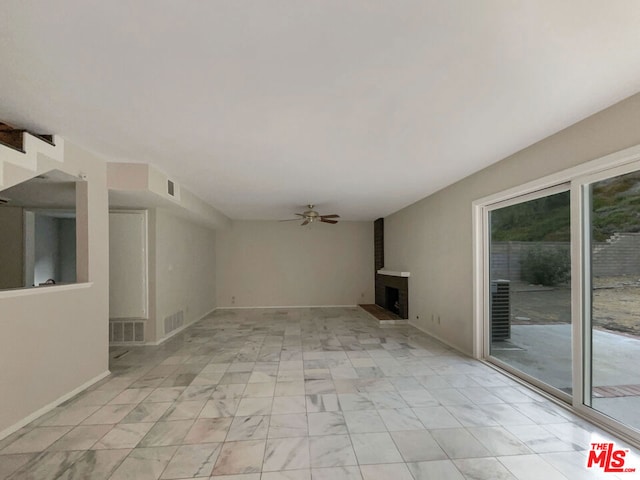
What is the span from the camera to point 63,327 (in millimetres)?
2799

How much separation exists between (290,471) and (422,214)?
15.3 feet

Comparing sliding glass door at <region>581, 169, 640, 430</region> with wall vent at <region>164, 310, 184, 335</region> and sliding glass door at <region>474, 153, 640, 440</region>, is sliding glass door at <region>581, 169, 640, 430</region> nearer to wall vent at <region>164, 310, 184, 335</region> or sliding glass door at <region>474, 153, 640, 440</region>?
sliding glass door at <region>474, 153, 640, 440</region>

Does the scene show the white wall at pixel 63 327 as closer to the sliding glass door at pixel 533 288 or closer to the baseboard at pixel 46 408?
the baseboard at pixel 46 408

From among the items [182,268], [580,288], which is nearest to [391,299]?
[182,268]

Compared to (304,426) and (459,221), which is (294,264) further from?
(304,426)

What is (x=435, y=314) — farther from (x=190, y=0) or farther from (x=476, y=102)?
(x=190, y=0)

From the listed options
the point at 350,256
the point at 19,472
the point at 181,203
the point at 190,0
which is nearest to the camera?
the point at 190,0

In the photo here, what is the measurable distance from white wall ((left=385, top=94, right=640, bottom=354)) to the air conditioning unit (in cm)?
29

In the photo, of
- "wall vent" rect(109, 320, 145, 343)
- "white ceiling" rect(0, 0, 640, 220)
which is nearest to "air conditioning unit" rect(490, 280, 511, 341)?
"white ceiling" rect(0, 0, 640, 220)

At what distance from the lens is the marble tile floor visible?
1.93 meters

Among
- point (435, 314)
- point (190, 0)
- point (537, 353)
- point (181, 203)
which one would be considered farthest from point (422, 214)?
point (190, 0)

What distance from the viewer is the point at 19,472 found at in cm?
189

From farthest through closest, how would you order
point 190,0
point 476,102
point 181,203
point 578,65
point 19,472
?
point 181,203 < point 476,102 < point 19,472 < point 578,65 < point 190,0

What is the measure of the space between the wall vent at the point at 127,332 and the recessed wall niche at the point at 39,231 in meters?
0.92
